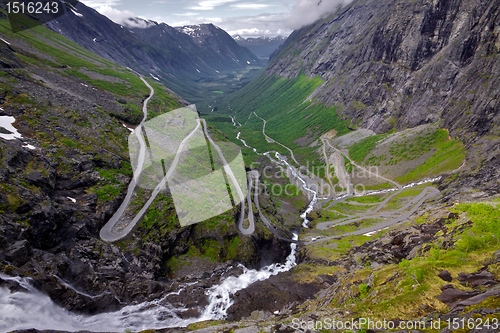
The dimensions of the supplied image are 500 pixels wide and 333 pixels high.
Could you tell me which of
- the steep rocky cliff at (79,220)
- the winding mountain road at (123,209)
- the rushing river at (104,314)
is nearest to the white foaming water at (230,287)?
the rushing river at (104,314)

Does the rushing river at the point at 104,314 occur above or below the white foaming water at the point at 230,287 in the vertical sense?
above

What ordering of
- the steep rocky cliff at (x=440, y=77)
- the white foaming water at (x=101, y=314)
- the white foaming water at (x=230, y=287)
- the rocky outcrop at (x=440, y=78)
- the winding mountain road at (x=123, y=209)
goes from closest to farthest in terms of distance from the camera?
1. the white foaming water at (x=101, y=314)
2. the white foaming water at (x=230, y=287)
3. the winding mountain road at (x=123, y=209)
4. the rocky outcrop at (x=440, y=78)
5. the steep rocky cliff at (x=440, y=77)

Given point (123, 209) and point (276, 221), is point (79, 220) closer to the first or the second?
point (123, 209)

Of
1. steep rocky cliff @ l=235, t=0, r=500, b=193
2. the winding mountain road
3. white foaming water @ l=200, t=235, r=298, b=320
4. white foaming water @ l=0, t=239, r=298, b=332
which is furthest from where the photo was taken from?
steep rocky cliff @ l=235, t=0, r=500, b=193

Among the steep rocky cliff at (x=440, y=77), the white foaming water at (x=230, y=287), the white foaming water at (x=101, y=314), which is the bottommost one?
the white foaming water at (x=230, y=287)

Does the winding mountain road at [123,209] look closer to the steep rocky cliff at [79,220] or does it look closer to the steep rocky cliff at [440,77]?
the steep rocky cliff at [79,220]

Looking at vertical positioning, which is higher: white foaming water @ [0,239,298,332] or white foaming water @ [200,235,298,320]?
white foaming water @ [0,239,298,332]

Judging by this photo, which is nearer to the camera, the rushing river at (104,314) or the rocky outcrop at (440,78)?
the rushing river at (104,314)

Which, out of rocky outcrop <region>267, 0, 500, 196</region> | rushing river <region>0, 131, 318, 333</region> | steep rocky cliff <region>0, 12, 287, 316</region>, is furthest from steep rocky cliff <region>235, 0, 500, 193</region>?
steep rocky cliff <region>0, 12, 287, 316</region>

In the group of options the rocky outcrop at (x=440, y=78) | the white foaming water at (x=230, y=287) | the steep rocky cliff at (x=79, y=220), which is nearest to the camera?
the steep rocky cliff at (x=79, y=220)

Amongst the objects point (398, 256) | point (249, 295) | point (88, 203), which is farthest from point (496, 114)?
point (88, 203)

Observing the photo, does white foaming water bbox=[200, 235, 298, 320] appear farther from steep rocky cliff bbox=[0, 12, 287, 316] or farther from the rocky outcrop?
the rocky outcrop
